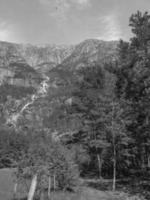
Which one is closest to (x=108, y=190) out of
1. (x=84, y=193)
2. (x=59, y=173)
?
(x=84, y=193)

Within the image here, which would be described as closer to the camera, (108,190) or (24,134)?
(108,190)

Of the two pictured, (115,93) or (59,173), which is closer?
(59,173)

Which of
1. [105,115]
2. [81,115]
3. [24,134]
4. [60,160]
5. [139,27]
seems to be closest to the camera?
[60,160]

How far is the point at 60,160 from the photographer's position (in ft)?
65.3

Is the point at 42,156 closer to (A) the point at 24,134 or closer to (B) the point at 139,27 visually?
(B) the point at 139,27

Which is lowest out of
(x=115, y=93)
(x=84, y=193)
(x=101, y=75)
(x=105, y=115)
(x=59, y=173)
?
(x=84, y=193)

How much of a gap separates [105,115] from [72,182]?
653 centimetres

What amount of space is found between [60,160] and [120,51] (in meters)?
15.8

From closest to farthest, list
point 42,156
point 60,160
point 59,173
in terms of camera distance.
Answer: point 42,156 → point 60,160 → point 59,173

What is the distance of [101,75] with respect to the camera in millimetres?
40344

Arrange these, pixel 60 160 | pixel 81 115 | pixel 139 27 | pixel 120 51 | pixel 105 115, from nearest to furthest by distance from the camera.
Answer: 1. pixel 60 160
2. pixel 105 115
3. pixel 139 27
4. pixel 120 51
5. pixel 81 115

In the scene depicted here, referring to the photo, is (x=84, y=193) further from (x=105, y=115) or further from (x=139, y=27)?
(x=139, y=27)

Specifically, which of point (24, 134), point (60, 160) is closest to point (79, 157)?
point (60, 160)

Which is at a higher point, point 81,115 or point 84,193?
point 81,115
